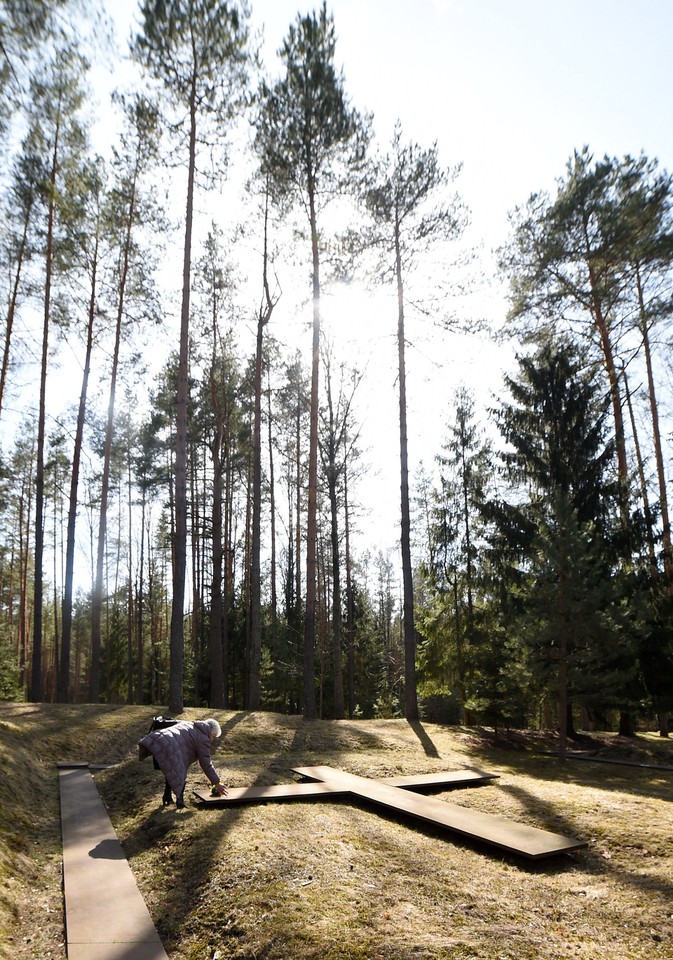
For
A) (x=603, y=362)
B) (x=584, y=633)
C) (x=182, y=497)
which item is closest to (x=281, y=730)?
(x=182, y=497)

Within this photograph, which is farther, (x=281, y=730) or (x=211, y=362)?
(x=211, y=362)

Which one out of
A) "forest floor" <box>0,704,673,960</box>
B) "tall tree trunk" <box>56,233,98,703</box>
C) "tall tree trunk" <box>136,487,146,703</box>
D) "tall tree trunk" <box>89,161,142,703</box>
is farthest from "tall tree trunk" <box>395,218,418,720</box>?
"tall tree trunk" <box>136,487,146,703</box>

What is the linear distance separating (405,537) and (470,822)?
1119cm

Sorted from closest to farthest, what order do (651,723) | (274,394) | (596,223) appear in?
(596,223)
(274,394)
(651,723)

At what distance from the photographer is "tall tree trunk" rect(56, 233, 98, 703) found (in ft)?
60.3

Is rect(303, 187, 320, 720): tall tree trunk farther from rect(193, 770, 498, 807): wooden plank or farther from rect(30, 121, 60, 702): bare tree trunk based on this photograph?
rect(30, 121, 60, 702): bare tree trunk

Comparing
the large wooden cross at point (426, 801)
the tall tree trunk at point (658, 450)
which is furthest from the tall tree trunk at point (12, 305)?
the tall tree trunk at point (658, 450)

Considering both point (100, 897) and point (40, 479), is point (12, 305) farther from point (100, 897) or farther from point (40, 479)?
point (100, 897)

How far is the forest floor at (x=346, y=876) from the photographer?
3.90 metres

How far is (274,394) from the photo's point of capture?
2344cm

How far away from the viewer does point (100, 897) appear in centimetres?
480

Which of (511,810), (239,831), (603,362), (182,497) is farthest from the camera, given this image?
(603,362)

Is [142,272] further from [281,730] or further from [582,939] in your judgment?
[582,939]

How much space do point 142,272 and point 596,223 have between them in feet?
46.8
